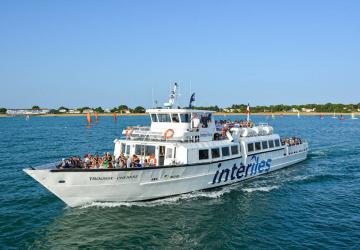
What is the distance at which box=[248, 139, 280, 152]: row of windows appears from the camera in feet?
98.7

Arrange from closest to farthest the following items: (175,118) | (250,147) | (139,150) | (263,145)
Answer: (139,150) → (175,118) → (250,147) → (263,145)

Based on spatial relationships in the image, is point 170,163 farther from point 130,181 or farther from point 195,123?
point 195,123

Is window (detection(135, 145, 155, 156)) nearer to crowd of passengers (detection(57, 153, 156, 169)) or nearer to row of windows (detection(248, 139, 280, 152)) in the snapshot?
crowd of passengers (detection(57, 153, 156, 169))

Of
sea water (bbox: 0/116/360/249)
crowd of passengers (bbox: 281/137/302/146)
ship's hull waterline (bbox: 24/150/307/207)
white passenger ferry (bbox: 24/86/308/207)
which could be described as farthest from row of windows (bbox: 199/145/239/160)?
crowd of passengers (bbox: 281/137/302/146)

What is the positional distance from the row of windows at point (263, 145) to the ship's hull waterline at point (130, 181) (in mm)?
3170

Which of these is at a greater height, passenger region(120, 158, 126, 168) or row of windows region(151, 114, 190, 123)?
row of windows region(151, 114, 190, 123)

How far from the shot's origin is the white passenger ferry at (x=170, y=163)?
20.7 meters

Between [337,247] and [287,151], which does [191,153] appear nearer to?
[337,247]

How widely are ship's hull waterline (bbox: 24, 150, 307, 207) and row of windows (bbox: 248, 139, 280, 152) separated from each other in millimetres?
3170

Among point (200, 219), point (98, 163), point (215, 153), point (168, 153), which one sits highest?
point (168, 153)

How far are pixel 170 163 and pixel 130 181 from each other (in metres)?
3.48

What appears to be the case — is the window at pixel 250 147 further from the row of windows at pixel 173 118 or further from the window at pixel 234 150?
the row of windows at pixel 173 118

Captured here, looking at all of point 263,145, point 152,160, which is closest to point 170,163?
point 152,160

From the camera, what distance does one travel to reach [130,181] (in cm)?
2167
